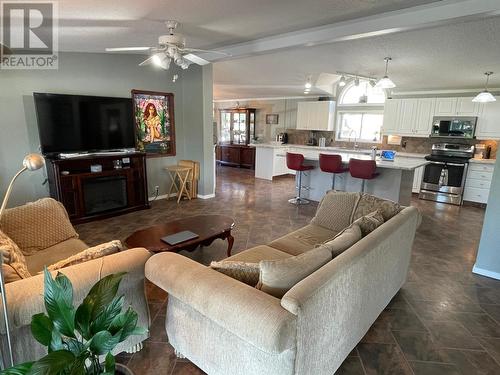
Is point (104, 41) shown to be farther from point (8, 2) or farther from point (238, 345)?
point (238, 345)

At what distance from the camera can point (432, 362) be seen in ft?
6.49

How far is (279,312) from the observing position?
1.29m

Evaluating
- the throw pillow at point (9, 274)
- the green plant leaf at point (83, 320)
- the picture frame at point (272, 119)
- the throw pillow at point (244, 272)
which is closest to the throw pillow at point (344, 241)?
the throw pillow at point (244, 272)

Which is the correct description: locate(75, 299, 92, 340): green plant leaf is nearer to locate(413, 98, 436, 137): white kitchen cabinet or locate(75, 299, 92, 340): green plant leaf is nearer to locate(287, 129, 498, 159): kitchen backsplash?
locate(413, 98, 436, 137): white kitchen cabinet

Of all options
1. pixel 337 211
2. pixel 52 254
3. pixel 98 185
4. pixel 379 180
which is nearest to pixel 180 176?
pixel 98 185

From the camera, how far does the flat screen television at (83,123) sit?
4113mm

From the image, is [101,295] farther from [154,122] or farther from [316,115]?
[316,115]

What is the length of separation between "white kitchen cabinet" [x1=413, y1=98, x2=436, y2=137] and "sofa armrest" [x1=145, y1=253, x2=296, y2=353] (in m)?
6.44

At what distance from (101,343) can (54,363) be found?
0.49 ft

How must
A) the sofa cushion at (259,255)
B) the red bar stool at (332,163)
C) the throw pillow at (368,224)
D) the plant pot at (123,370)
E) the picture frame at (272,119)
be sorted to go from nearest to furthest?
1. the plant pot at (123,370)
2. the throw pillow at (368,224)
3. the sofa cushion at (259,255)
4. the red bar stool at (332,163)
5. the picture frame at (272,119)

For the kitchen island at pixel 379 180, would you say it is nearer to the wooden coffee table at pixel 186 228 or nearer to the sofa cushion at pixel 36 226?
the wooden coffee table at pixel 186 228

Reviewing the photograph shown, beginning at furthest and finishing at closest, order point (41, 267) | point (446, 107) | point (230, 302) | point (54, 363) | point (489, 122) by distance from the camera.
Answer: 1. point (446, 107)
2. point (489, 122)
3. point (41, 267)
4. point (230, 302)
5. point (54, 363)

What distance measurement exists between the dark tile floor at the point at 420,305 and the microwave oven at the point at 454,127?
5.61ft

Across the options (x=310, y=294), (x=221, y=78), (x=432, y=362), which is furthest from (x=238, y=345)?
(x=221, y=78)
